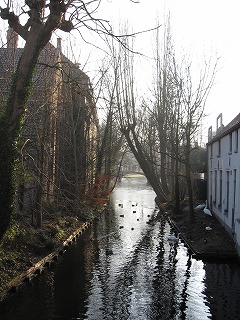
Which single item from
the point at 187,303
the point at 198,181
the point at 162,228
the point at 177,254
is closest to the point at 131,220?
the point at 162,228

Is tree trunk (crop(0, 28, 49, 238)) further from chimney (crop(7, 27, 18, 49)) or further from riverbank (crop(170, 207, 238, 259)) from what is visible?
riverbank (crop(170, 207, 238, 259))

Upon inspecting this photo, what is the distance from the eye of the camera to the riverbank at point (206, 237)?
14.0 meters

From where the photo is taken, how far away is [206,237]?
52.2ft

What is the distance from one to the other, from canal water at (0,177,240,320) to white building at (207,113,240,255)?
2.07 m

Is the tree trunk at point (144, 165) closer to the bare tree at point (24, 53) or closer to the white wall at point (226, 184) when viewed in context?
the white wall at point (226, 184)

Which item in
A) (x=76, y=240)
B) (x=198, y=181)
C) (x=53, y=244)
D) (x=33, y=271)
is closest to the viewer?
(x=33, y=271)

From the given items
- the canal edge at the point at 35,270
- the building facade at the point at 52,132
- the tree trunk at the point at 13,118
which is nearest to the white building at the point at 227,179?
the building facade at the point at 52,132

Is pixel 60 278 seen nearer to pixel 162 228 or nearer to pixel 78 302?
pixel 78 302

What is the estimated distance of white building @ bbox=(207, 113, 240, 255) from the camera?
14.4 metres

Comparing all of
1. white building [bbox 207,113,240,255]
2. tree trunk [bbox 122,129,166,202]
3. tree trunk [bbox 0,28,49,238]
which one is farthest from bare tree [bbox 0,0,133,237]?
tree trunk [bbox 122,129,166,202]

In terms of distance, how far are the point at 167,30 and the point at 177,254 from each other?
Answer: 20.6 metres

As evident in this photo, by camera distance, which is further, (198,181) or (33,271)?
(198,181)

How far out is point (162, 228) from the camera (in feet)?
70.1

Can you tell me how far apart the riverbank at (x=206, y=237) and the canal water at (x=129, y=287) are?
501mm
